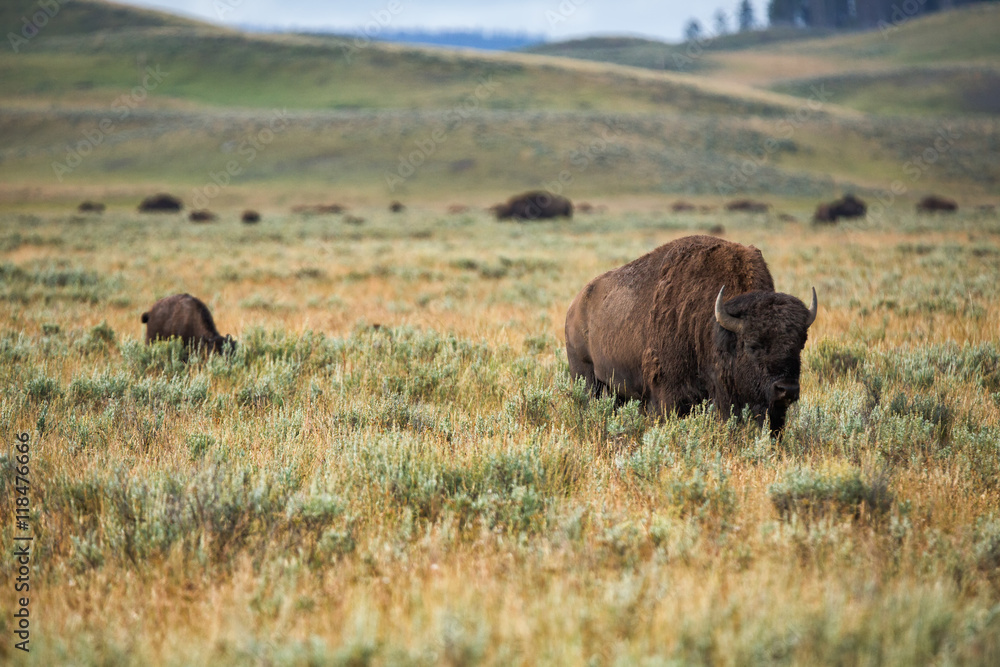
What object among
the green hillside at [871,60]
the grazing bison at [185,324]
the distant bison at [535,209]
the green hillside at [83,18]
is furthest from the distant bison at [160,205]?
the green hillside at [83,18]

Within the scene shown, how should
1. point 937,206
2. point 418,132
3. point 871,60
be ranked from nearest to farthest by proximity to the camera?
point 937,206 → point 418,132 → point 871,60

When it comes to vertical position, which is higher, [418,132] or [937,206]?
[418,132]

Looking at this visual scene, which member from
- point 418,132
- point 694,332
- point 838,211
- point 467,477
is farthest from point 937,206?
point 418,132

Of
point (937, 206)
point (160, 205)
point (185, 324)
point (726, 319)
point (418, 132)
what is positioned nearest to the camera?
point (726, 319)

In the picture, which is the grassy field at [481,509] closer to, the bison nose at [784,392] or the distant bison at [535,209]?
the bison nose at [784,392]

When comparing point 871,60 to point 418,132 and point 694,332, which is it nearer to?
point 418,132

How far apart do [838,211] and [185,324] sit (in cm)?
3217

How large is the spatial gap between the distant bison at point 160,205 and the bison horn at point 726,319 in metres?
46.3

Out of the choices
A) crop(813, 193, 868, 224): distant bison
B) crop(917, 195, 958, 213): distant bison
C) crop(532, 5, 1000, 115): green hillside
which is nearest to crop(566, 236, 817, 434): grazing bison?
crop(813, 193, 868, 224): distant bison

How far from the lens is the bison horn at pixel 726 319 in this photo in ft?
13.7

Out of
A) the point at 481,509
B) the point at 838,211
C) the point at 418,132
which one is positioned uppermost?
the point at 418,132

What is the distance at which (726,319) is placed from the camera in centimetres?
421

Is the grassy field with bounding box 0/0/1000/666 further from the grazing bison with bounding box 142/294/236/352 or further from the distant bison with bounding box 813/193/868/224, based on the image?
the distant bison with bounding box 813/193/868/224

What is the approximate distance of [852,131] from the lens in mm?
80438
